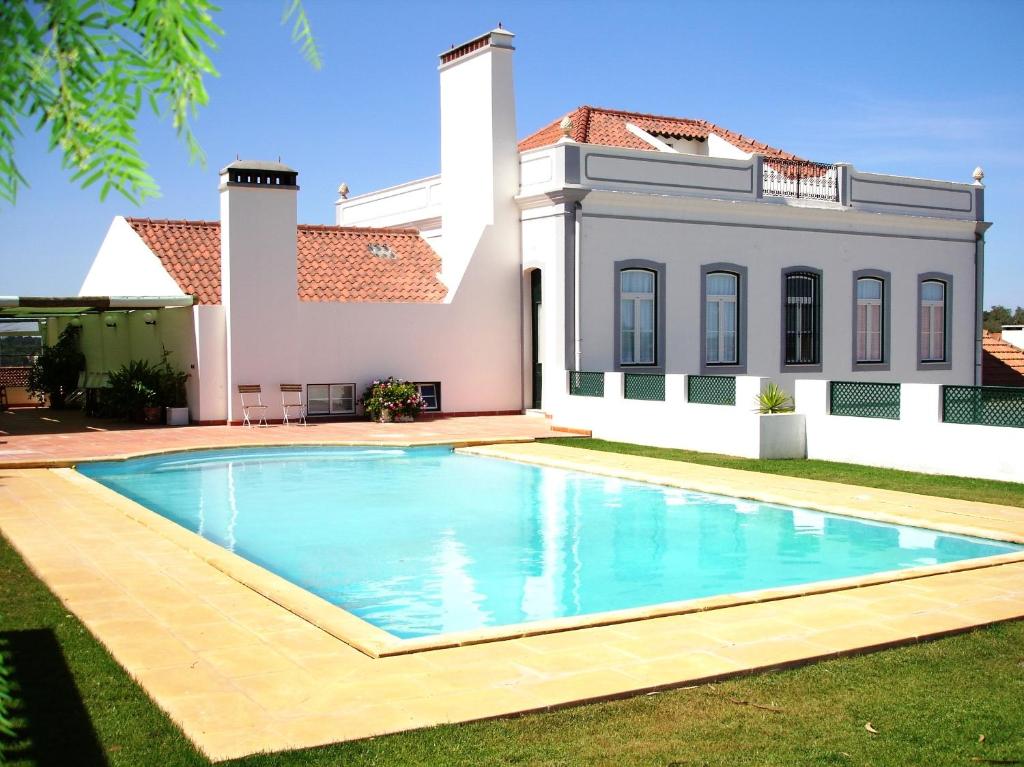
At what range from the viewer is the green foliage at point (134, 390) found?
21859 mm

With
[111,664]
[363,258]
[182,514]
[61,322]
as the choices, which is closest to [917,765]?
[111,664]

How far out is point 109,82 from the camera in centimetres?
228

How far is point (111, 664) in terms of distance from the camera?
19.2 feet

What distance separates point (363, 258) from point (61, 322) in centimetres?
981

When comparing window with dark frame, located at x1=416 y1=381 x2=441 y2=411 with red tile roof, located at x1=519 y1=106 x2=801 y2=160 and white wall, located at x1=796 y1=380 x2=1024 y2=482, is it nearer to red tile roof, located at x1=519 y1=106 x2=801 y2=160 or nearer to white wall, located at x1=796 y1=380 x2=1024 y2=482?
red tile roof, located at x1=519 y1=106 x2=801 y2=160

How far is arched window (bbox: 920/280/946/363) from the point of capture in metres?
27.7

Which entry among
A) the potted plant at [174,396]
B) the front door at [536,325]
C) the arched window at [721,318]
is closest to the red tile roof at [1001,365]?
the arched window at [721,318]

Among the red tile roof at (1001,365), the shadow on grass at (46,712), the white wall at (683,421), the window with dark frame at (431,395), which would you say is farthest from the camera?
the red tile roof at (1001,365)

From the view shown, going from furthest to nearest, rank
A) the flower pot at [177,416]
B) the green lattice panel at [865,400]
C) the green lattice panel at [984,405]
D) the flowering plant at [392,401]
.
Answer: the flowering plant at [392,401] → the flower pot at [177,416] → the green lattice panel at [865,400] → the green lattice panel at [984,405]

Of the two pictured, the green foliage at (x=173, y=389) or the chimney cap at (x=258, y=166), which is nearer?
the chimney cap at (x=258, y=166)

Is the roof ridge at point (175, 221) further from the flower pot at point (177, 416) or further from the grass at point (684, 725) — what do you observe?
the grass at point (684, 725)

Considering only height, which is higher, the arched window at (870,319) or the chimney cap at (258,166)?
the chimney cap at (258,166)

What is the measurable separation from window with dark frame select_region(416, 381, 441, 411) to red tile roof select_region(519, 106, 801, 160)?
5754 mm

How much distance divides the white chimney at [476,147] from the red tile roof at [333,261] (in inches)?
37.2
